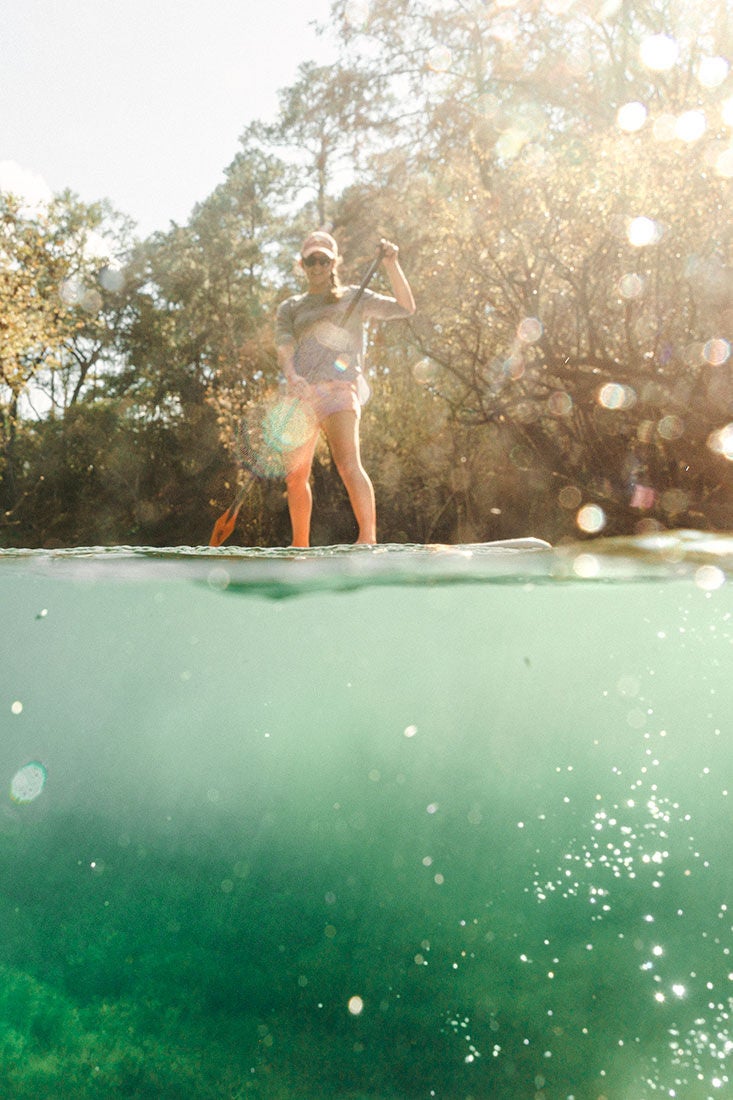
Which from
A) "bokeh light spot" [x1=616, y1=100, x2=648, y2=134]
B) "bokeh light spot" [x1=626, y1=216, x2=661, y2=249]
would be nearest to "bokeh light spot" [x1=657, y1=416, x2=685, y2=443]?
"bokeh light spot" [x1=626, y1=216, x2=661, y2=249]

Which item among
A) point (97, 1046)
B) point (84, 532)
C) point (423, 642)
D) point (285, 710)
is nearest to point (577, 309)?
point (423, 642)

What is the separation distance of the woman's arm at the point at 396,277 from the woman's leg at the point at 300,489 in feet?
4.26

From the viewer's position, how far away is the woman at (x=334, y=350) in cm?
734

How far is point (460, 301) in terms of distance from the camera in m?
14.1

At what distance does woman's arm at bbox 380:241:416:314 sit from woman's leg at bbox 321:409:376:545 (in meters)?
0.97

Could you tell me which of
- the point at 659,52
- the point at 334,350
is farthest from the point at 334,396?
the point at 659,52

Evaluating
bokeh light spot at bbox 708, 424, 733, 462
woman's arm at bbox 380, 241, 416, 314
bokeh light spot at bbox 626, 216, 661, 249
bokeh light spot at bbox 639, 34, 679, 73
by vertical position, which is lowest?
bokeh light spot at bbox 708, 424, 733, 462

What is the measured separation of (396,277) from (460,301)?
7.05 m

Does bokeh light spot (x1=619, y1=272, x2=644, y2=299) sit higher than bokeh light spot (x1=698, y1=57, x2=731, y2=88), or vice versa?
bokeh light spot (x1=698, y1=57, x2=731, y2=88)

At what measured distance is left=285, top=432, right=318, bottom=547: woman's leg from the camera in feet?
25.5

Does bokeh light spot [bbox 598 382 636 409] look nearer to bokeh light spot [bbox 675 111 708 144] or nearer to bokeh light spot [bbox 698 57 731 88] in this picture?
bokeh light spot [bbox 675 111 708 144]

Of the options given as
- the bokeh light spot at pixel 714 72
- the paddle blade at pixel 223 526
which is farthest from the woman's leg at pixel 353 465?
the bokeh light spot at pixel 714 72

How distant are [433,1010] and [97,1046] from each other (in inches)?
66.1

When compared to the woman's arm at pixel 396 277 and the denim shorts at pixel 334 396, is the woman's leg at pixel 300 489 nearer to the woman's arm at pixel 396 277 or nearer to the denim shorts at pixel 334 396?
the denim shorts at pixel 334 396
